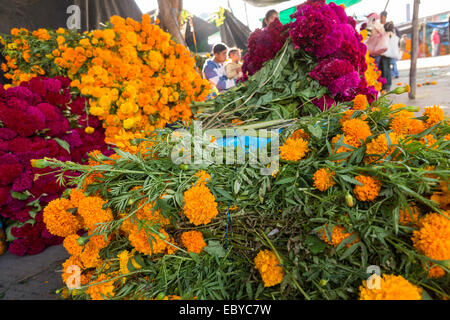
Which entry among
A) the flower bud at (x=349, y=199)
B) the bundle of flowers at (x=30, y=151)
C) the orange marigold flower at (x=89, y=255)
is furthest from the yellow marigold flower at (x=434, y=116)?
the bundle of flowers at (x=30, y=151)

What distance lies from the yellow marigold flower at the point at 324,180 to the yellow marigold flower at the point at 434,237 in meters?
0.26

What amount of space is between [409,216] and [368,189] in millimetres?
136

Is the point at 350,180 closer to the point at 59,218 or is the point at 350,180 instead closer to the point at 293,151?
the point at 293,151

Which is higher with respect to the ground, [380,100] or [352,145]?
[380,100]

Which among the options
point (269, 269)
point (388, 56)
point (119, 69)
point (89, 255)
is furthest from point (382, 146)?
point (388, 56)

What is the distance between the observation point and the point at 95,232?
99 cm

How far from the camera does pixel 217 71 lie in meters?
4.35

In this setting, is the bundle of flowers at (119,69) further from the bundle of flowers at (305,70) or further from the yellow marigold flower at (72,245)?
the yellow marigold flower at (72,245)

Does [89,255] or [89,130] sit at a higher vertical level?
[89,130]

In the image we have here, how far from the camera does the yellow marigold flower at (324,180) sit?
852 mm

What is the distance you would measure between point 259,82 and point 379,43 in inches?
160
